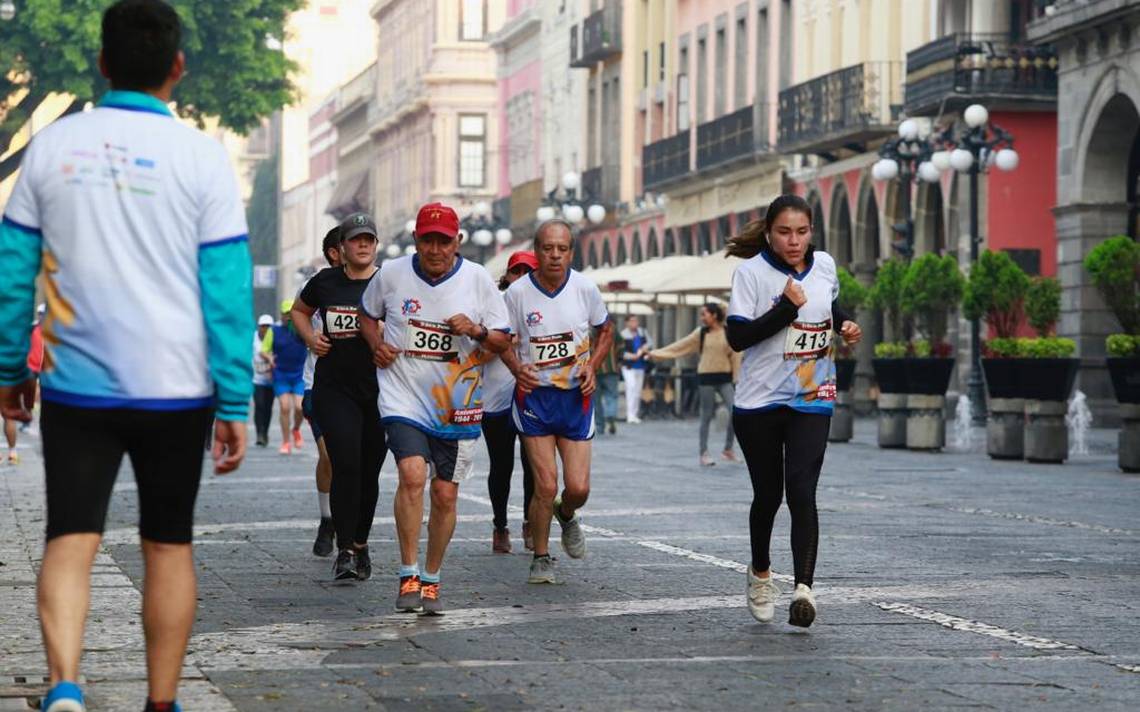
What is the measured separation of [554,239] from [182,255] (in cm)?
580

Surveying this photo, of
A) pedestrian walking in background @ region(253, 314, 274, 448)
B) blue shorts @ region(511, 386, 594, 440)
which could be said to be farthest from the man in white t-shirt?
pedestrian walking in background @ region(253, 314, 274, 448)

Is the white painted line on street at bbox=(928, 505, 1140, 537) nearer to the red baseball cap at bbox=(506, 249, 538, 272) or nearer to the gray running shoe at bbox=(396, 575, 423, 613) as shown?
the red baseball cap at bbox=(506, 249, 538, 272)

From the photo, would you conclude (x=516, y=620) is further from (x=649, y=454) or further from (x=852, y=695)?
(x=649, y=454)

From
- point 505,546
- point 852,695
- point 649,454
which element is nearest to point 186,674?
point 852,695

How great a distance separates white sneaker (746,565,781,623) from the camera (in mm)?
10734

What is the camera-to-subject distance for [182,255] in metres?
7.03

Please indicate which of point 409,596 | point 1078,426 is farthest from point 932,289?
point 409,596


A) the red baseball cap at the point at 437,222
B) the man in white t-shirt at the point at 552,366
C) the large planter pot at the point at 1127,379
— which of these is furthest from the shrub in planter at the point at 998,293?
the red baseball cap at the point at 437,222

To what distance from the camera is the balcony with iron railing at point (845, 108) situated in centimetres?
4500

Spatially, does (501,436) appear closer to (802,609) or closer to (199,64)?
(802,609)

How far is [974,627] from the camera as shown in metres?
10.6

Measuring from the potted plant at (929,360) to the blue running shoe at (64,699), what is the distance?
74.4 ft

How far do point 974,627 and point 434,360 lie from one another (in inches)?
99.5

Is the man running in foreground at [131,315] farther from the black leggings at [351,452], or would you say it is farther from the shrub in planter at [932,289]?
A: the shrub in planter at [932,289]
